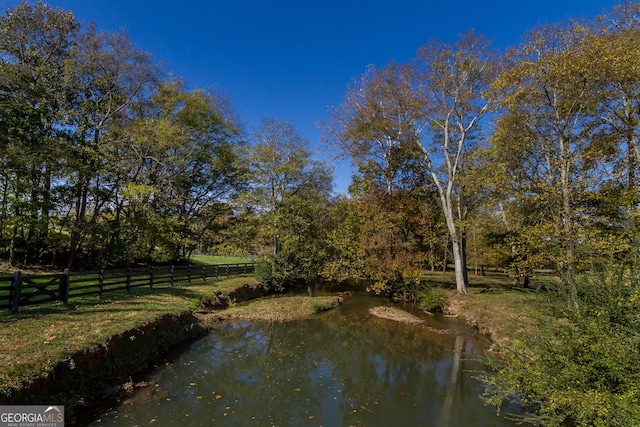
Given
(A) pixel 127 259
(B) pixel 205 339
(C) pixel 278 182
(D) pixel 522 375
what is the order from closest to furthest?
(D) pixel 522 375
(B) pixel 205 339
(A) pixel 127 259
(C) pixel 278 182

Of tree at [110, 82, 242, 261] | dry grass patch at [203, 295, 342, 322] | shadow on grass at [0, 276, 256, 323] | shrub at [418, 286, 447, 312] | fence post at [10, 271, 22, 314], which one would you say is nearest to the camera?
fence post at [10, 271, 22, 314]

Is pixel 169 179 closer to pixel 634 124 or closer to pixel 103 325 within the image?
pixel 103 325

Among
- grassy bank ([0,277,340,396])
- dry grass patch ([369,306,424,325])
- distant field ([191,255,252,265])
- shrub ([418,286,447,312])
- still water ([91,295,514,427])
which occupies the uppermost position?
distant field ([191,255,252,265])

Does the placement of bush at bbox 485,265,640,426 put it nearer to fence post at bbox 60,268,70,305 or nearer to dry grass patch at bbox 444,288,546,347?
dry grass patch at bbox 444,288,546,347

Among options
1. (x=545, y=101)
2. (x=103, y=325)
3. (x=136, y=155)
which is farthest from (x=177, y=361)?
(x=136, y=155)

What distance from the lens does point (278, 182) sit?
26391 millimetres

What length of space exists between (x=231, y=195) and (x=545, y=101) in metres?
25.0

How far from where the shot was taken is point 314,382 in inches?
328

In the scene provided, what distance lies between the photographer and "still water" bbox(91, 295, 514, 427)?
6.46 meters

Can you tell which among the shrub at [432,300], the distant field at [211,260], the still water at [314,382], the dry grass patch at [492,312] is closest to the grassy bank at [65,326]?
the still water at [314,382]

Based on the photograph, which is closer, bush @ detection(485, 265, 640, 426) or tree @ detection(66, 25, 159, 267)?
bush @ detection(485, 265, 640, 426)

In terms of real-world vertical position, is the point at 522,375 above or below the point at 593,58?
below

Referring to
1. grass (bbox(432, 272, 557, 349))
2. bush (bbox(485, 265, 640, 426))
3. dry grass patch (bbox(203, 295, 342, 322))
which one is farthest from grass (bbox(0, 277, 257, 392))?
grass (bbox(432, 272, 557, 349))

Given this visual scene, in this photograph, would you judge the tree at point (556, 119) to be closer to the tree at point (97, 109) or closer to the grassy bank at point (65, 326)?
the grassy bank at point (65, 326)
